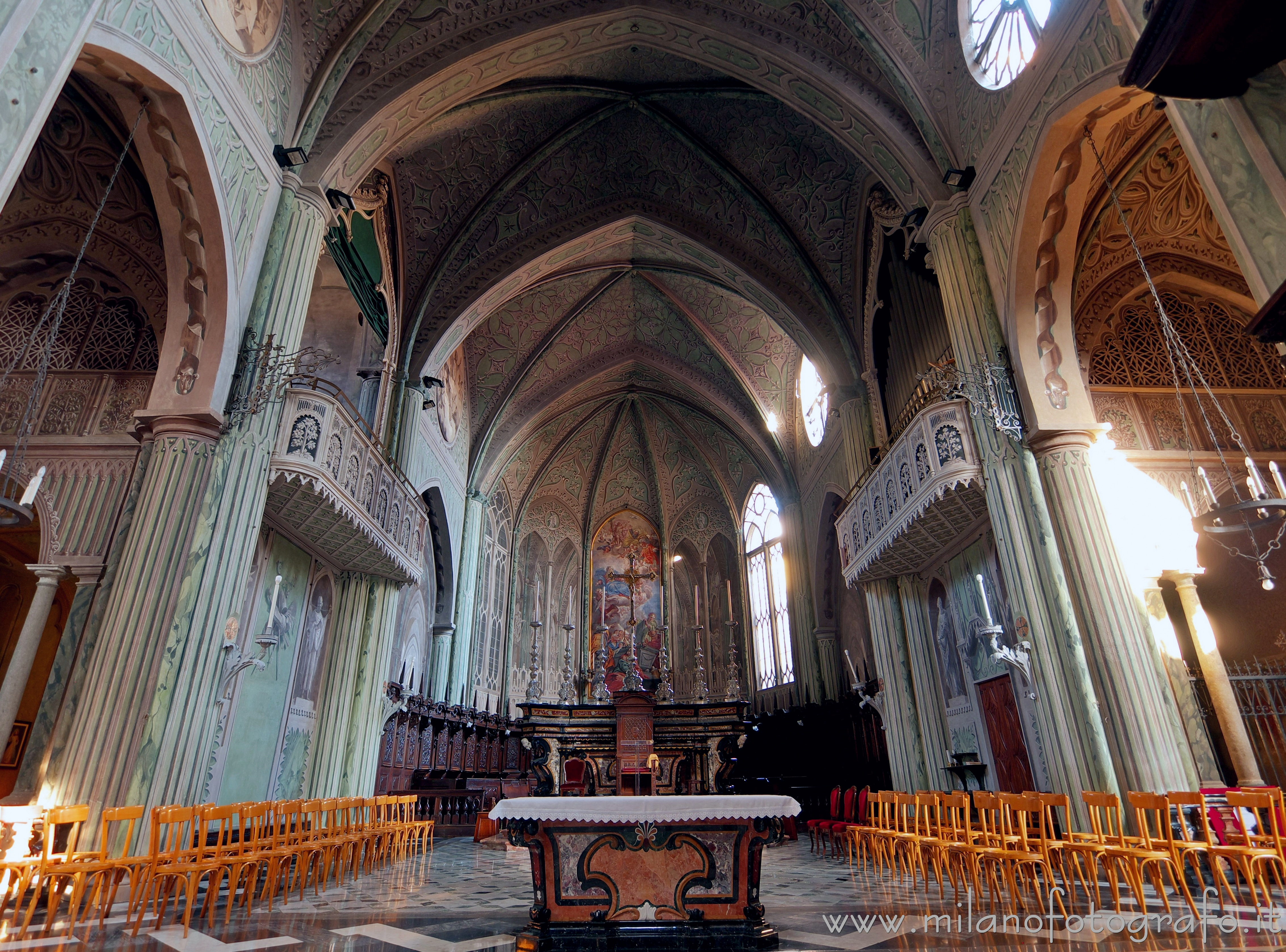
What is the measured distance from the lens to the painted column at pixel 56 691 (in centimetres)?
731

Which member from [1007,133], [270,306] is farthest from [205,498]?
[1007,133]

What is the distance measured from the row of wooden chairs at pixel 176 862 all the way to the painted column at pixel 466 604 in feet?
26.5

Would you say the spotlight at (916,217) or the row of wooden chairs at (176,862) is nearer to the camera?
the row of wooden chairs at (176,862)

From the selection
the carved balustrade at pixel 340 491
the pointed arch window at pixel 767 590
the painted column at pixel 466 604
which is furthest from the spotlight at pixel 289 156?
the pointed arch window at pixel 767 590

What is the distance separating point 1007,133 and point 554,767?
11230mm

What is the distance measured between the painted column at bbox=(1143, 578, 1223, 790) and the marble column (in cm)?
925

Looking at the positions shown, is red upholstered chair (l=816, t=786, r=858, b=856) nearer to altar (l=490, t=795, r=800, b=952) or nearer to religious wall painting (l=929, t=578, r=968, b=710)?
religious wall painting (l=929, t=578, r=968, b=710)

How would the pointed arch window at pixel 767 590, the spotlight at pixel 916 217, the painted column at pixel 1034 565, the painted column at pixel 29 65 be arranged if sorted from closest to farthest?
the painted column at pixel 29 65
the painted column at pixel 1034 565
the spotlight at pixel 916 217
the pointed arch window at pixel 767 590

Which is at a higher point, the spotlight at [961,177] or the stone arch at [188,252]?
the spotlight at [961,177]

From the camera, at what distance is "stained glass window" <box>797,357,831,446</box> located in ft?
51.7

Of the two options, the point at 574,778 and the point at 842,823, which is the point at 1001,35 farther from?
the point at 574,778

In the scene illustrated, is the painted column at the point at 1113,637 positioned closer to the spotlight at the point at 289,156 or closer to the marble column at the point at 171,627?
the marble column at the point at 171,627

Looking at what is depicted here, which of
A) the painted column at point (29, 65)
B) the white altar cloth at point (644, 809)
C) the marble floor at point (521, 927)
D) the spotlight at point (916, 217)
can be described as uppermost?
the spotlight at point (916, 217)

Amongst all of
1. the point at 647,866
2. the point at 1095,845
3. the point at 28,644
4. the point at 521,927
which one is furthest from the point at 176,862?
the point at 1095,845
